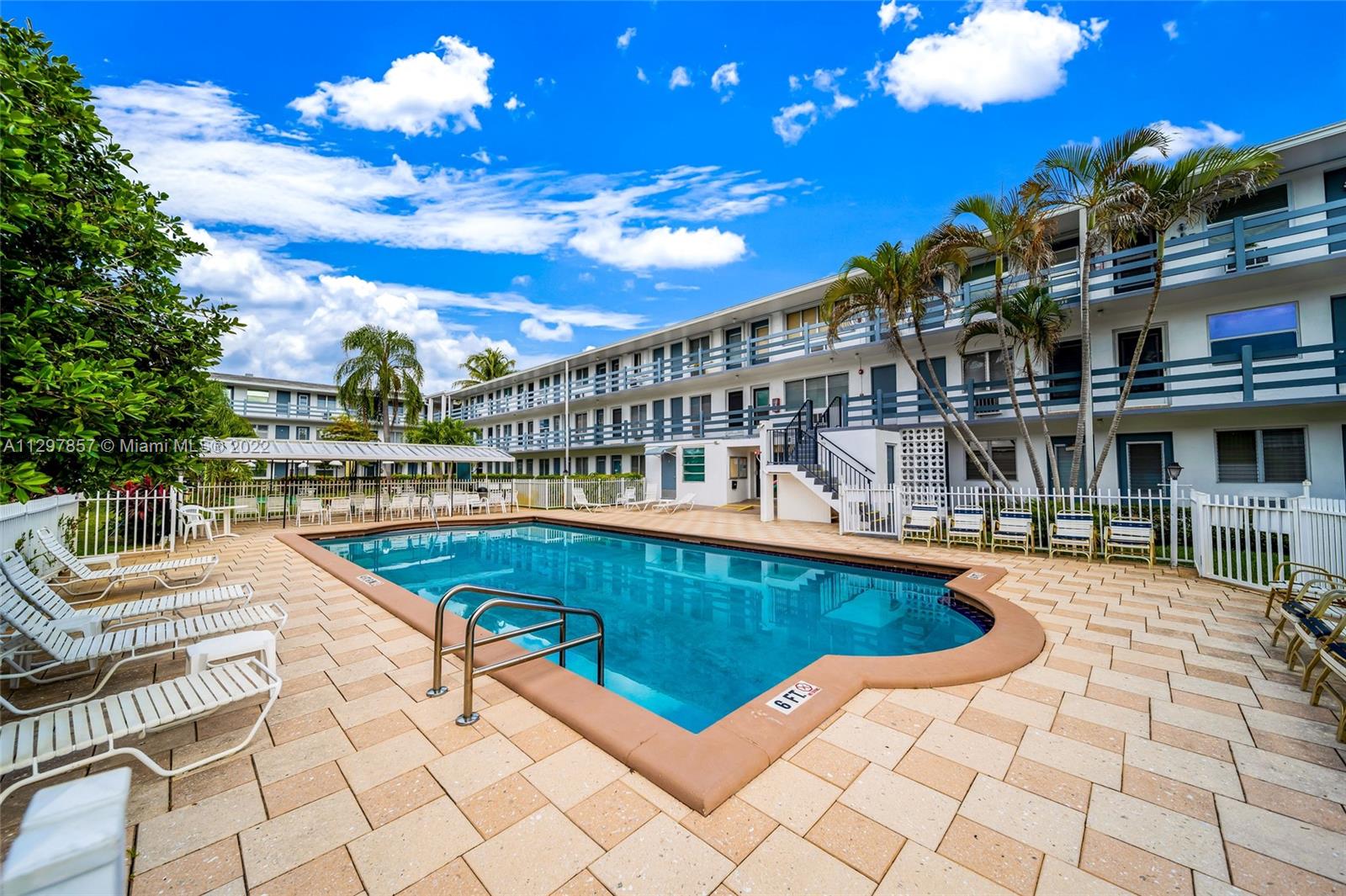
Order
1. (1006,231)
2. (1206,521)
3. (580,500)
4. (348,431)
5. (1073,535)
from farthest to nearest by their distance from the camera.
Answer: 1. (348,431)
2. (580,500)
3. (1006,231)
4. (1073,535)
5. (1206,521)

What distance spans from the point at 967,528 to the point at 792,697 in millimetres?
8353

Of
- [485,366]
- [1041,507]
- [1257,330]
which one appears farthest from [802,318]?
[485,366]

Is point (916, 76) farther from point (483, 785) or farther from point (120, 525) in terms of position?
point (120, 525)

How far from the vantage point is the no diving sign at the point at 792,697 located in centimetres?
348

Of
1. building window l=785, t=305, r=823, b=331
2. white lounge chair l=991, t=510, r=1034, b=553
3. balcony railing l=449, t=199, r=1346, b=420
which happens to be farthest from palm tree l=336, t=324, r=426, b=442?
white lounge chair l=991, t=510, r=1034, b=553

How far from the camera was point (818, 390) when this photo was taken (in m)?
17.4

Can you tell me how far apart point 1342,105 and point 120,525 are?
2660 centimetres

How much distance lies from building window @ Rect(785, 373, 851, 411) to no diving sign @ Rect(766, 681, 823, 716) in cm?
1326

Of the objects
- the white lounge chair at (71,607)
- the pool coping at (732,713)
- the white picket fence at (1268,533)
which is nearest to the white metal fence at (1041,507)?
the white picket fence at (1268,533)

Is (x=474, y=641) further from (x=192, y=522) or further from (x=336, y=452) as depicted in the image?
(x=336, y=452)

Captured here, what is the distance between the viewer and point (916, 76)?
12594mm

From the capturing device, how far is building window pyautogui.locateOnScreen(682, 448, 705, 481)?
19266 mm

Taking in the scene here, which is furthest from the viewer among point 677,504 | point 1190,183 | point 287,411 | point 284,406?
point 287,411

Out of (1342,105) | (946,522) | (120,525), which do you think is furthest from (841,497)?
(120,525)
